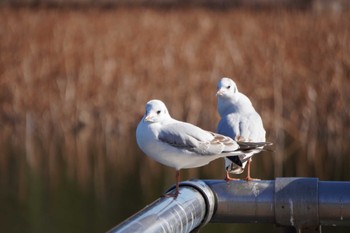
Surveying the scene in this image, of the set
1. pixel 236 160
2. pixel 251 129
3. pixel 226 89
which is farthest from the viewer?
pixel 226 89

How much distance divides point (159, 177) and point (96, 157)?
2.22 ft

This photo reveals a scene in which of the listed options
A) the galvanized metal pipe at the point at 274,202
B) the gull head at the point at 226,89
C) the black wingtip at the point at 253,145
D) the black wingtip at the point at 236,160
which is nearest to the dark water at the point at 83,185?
the gull head at the point at 226,89

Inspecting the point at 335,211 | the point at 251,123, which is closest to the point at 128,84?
the point at 251,123

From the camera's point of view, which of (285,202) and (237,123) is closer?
(285,202)

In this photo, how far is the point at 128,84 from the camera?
9.93m

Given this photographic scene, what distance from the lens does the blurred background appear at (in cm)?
898

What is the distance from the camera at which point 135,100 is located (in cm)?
979

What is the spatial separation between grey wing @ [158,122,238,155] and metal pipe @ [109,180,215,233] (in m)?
0.46

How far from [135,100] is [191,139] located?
22.1 ft

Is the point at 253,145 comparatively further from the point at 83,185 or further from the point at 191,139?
the point at 83,185

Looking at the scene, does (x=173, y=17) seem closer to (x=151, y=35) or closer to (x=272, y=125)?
(x=151, y=35)

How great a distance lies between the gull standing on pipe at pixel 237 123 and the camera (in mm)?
3441

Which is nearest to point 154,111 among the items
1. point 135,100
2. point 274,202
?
point 274,202

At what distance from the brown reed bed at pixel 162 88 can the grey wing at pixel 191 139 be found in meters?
5.68
